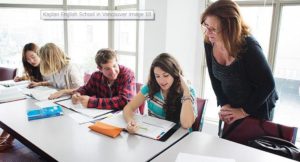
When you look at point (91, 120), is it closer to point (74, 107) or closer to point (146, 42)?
point (74, 107)

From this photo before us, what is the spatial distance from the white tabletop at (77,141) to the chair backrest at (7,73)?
169 cm

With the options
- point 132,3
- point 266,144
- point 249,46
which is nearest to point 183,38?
point 132,3

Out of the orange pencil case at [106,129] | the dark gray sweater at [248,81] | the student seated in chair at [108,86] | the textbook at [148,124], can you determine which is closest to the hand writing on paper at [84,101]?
the student seated in chair at [108,86]

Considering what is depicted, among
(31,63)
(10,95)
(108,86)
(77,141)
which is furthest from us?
(31,63)

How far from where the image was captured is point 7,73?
3.14 m

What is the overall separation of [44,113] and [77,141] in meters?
0.49

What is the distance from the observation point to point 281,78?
2.62 metres

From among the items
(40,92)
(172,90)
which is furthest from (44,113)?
(172,90)

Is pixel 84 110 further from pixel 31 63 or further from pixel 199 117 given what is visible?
pixel 31 63

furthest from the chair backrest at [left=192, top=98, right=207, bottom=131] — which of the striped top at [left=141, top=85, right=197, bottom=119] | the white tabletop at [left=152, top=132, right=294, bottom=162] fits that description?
the white tabletop at [left=152, top=132, right=294, bottom=162]

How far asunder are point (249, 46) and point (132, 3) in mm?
2646

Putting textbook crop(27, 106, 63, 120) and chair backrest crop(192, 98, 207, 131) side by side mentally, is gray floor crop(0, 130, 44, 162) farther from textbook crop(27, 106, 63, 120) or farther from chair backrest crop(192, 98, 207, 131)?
chair backrest crop(192, 98, 207, 131)

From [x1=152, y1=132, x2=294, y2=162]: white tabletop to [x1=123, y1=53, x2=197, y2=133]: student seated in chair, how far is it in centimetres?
24

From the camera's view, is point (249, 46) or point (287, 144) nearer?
point (287, 144)
